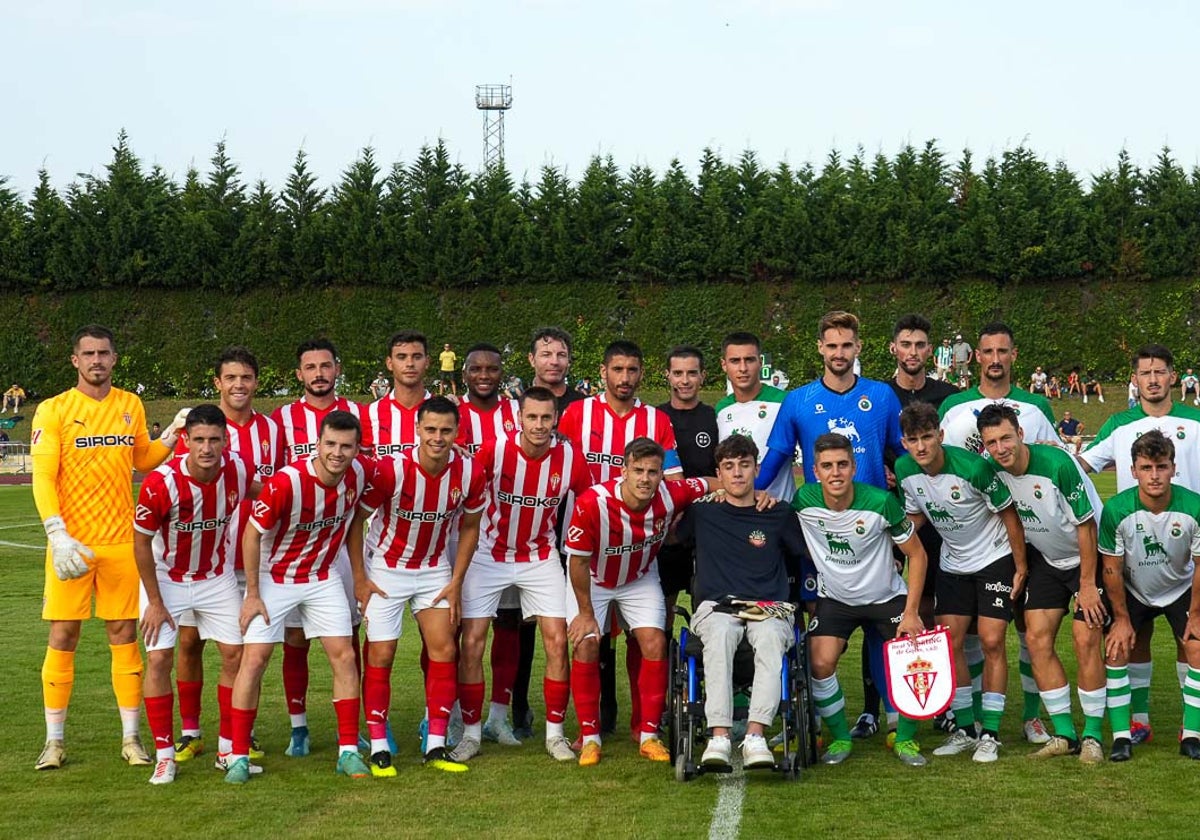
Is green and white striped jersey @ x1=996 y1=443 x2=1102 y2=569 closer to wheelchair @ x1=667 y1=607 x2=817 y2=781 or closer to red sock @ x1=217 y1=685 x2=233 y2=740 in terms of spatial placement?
wheelchair @ x1=667 y1=607 x2=817 y2=781

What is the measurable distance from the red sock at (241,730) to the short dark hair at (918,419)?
3.16 m

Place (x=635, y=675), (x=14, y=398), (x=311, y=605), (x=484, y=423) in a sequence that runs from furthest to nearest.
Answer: (x=14, y=398)
(x=484, y=423)
(x=635, y=675)
(x=311, y=605)

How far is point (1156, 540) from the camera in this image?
6133 millimetres

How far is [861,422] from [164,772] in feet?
11.8

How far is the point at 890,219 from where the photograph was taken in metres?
37.2

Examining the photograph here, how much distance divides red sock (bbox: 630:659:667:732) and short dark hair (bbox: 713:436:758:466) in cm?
100

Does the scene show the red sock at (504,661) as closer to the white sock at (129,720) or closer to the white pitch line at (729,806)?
the white pitch line at (729,806)

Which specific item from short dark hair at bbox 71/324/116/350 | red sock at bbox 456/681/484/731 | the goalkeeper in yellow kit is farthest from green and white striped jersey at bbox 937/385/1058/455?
short dark hair at bbox 71/324/116/350

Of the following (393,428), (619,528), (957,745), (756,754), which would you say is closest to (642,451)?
(619,528)

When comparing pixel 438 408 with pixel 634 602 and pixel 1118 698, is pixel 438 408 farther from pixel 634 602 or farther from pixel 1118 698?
pixel 1118 698

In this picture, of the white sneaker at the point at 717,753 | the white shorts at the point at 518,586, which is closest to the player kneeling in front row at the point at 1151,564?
the white sneaker at the point at 717,753

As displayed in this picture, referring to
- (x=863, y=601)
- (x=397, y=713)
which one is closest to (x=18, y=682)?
(x=397, y=713)

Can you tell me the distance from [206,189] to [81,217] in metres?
3.54

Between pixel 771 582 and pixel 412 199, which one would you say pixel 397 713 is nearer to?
pixel 771 582
